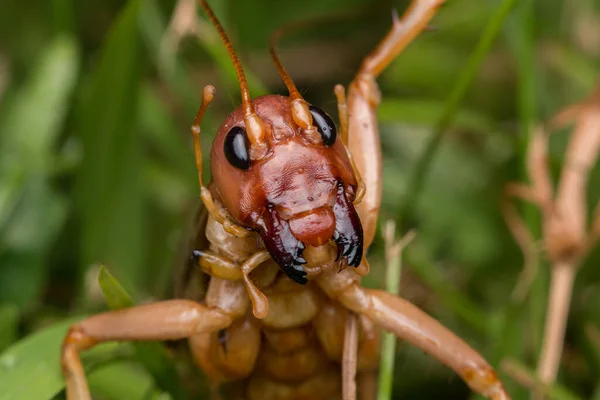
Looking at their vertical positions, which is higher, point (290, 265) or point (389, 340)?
point (290, 265)

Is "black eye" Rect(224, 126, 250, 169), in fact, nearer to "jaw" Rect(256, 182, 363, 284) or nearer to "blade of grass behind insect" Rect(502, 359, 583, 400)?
"jaw" Rect(256, 182, 363, 284)

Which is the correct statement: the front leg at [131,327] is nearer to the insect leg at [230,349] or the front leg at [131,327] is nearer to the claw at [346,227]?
the insect leg at [230,349]

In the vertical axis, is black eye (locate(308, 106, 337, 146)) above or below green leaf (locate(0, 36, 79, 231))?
above

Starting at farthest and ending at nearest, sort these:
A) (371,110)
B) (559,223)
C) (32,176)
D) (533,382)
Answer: (32,176) → (559,223) → (533,382) → (371,110)

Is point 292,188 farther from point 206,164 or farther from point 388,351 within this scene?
point 206,164

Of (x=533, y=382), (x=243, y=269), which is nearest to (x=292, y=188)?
(x=243, y=269)

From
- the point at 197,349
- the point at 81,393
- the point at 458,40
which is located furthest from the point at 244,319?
the point at 458,40

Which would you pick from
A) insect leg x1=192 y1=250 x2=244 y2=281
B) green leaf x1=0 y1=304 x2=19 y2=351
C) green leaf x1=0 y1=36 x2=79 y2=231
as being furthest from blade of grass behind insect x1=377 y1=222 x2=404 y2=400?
green leaf x1=0 y1=36 x2=79 y2=231
